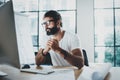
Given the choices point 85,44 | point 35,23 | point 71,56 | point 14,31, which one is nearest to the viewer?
point 14,31

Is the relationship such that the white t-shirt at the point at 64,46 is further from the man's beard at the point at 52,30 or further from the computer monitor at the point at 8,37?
the computer monitor at the point at 8,37

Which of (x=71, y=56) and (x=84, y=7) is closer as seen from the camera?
(x=71, y=56)

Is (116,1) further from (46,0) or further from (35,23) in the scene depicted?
(35,23)

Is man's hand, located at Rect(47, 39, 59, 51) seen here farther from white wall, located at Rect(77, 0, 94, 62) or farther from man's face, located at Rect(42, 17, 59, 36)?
white wall, located at Rect(77, 0, 94, 62)

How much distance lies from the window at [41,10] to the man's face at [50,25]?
310 centimetres

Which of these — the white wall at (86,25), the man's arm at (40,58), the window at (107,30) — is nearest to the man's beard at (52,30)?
the man's arm at (40,58)

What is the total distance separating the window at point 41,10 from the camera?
4.26 metres

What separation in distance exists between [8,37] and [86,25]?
343cm

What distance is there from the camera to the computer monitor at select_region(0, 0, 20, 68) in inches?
29.5

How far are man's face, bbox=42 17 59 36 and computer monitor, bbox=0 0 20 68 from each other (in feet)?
1.05

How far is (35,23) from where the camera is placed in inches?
172

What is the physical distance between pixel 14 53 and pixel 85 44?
3.40 metres

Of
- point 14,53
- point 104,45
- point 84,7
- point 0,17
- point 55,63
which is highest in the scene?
point 84,7

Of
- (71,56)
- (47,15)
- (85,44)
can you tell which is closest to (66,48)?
(71,56)
